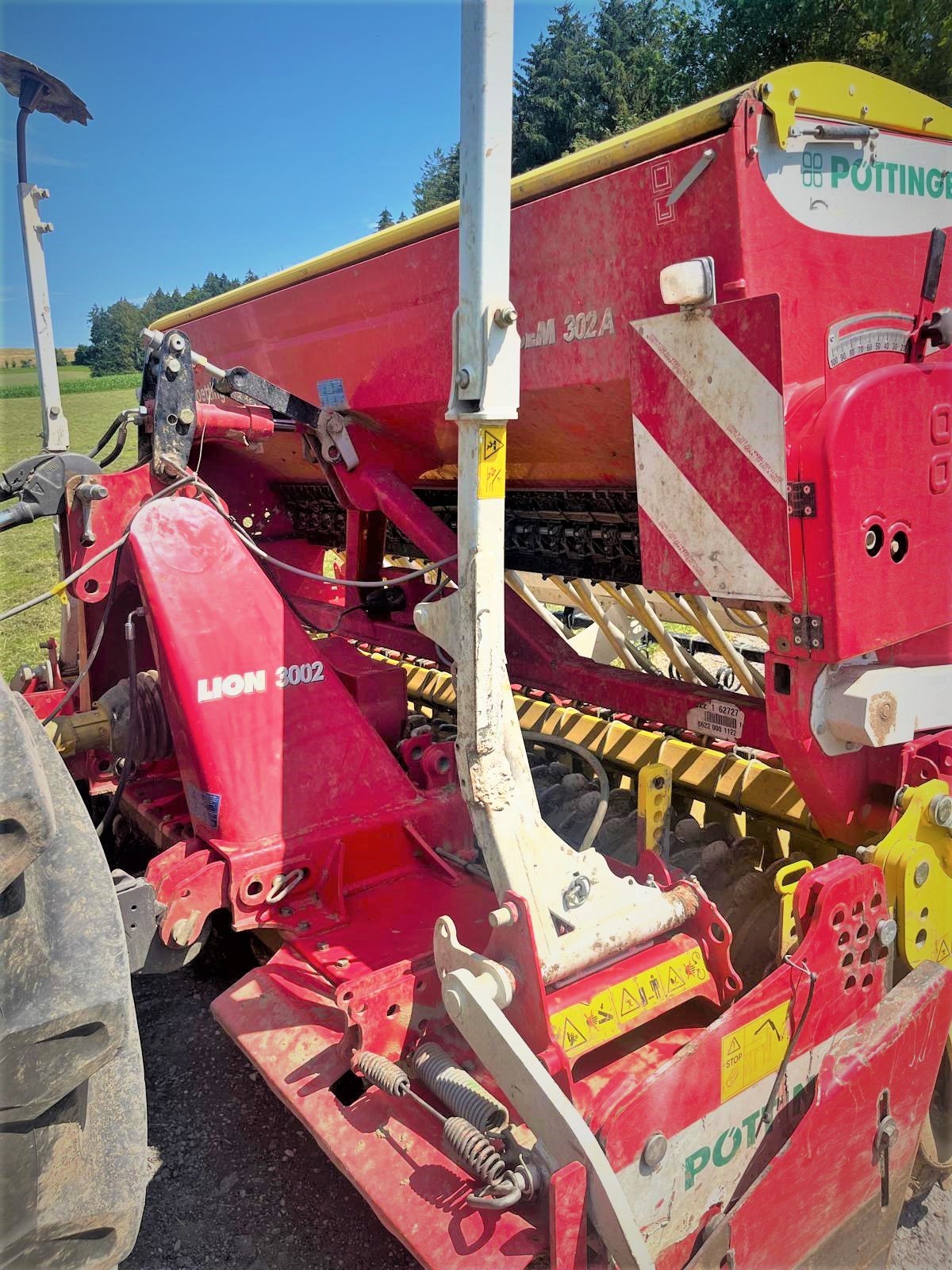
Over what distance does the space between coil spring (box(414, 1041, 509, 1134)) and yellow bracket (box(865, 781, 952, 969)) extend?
39.4 inches

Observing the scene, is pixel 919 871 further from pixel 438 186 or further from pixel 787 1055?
pixel 438 186

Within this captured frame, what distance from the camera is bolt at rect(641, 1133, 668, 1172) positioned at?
1.70 meters

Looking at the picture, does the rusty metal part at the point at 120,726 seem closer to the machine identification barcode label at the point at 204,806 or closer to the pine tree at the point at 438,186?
the machine identification barcode label at the point at 204,806

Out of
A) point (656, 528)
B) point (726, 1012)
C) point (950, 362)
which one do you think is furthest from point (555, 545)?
point (726, 1012)

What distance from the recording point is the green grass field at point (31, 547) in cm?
829

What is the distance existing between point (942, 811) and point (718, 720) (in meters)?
0.72

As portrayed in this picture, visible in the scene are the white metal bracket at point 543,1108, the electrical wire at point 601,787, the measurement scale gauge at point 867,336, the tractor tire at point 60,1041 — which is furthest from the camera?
the electrical wire at point 601,787

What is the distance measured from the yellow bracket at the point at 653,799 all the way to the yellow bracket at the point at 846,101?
1502mm

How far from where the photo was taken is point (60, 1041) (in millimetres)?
1148

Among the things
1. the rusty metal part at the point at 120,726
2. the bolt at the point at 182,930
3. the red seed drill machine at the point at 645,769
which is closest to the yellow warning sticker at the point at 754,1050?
the red seed drill machine at the point at 645,769

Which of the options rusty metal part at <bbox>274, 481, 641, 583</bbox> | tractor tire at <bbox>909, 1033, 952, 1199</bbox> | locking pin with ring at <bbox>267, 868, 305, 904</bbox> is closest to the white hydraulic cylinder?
rusty metal part at <bbox>274, 481, 641, 583</bbox>

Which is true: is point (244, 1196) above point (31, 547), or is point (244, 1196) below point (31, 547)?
below

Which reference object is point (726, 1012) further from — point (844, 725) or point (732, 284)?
point (732, 284)

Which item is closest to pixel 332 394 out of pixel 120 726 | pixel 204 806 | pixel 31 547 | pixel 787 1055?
pixel 120 726
